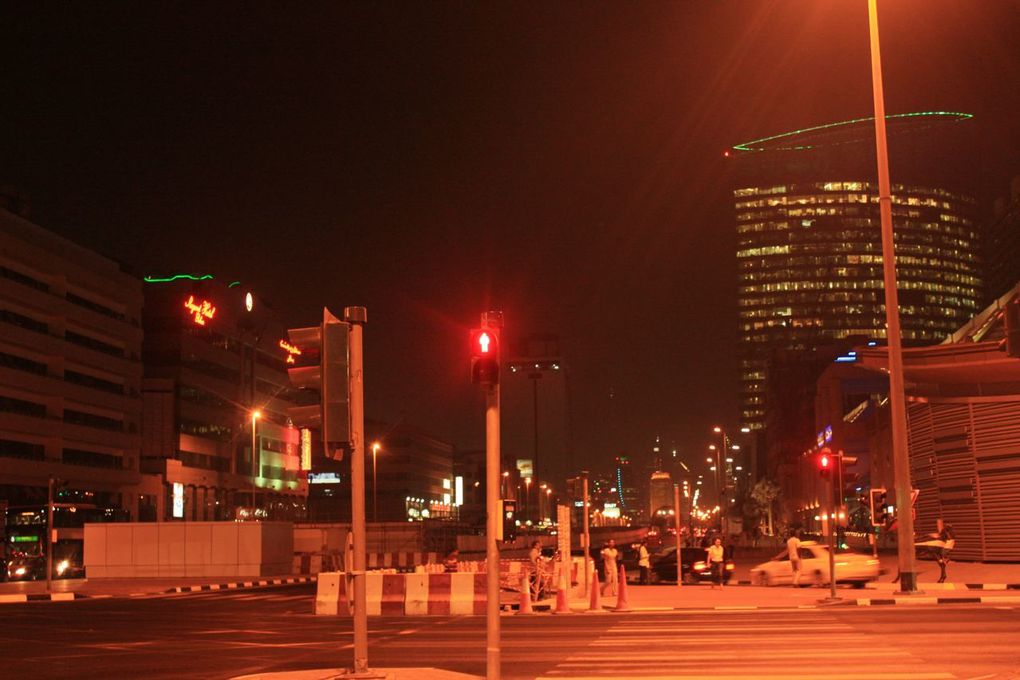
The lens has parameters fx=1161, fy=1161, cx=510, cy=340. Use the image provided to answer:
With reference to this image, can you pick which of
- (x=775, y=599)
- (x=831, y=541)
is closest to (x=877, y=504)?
(x=831, y=541)

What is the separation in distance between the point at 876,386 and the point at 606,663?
413ft

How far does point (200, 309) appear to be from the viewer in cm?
11125

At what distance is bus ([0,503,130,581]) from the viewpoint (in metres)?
57.5

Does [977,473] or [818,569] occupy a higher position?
[977,473]

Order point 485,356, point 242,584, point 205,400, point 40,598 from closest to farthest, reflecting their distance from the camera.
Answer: point 485,356 → point 40,598 → point 242,584 → point 205,400

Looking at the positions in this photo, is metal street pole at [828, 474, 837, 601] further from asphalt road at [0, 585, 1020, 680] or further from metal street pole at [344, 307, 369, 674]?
metal street pole at [344, 307, 369, 674]

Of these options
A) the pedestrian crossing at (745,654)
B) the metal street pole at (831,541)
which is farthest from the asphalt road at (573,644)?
the metal street pole at (831,541)

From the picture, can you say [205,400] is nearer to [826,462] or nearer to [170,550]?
[170,550]

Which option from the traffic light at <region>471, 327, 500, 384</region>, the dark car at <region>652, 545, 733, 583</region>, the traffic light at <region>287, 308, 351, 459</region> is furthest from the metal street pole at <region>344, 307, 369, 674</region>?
the dark car at <region>652, 545, 733, 583</region>

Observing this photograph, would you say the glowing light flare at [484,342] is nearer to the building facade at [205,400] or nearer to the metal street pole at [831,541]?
the metal street pole at [831,541]

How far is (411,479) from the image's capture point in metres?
182

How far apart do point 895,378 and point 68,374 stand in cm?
7852

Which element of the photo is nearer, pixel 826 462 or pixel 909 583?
pixel 909 583

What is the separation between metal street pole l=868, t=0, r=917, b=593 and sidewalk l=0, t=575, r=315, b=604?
2564cm
